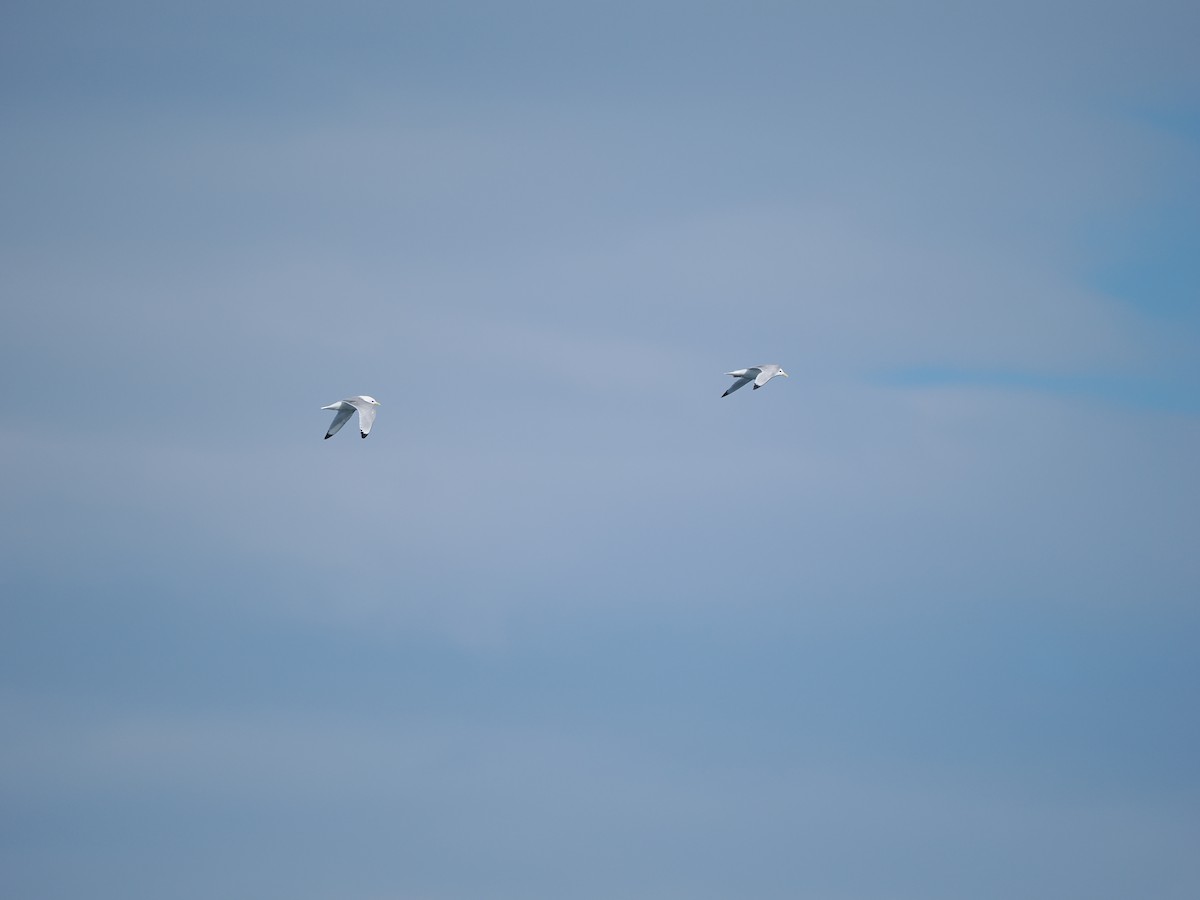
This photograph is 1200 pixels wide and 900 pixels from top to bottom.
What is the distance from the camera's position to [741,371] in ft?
283

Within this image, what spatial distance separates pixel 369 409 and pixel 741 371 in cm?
2086

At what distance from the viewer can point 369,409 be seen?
273 feet
